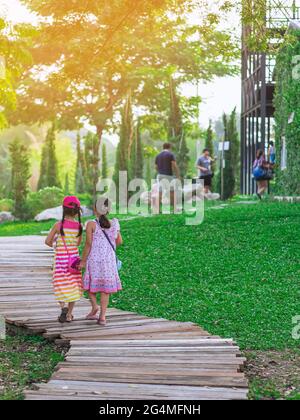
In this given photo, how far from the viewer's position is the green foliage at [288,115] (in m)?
23.5

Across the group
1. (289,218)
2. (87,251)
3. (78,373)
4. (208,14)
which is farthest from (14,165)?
(78,373)

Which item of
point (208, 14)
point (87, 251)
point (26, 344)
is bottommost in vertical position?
point (26, 344)

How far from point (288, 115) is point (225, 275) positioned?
43.6 feet

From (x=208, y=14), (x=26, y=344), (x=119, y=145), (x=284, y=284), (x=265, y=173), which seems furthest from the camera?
(x=119, y=145)

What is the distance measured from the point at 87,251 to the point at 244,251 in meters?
6.08

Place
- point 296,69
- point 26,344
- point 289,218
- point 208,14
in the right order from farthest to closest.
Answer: point 296,69 → point 289,218 → point 208,14 → point 26,344

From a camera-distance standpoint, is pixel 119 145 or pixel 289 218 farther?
pixel 119 145

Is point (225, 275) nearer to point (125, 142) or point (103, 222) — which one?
point (103, 222)

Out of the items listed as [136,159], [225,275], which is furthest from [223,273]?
[136,159]

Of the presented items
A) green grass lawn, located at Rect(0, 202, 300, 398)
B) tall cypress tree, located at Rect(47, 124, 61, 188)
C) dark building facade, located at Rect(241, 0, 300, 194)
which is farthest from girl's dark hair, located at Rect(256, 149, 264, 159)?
tall cypress tree, located at Rect(47, 124, 61, 188)

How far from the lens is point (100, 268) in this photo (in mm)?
8594
